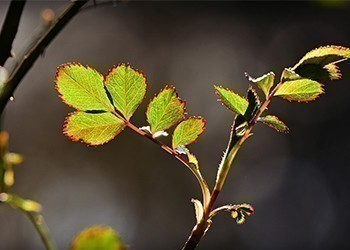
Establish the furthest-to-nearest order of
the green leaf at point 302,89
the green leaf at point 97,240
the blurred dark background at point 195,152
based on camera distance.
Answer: the blurred dark background at point 195,152
the green leaf at point 302,89
the green leaf at point 97,240

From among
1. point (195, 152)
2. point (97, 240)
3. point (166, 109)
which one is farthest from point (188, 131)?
point (195, 152)

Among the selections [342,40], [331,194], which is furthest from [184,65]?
[331,194]

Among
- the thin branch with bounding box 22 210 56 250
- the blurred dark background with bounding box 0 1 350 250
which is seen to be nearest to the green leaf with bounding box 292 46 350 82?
the thin branch with bounding box 22 210 56 250

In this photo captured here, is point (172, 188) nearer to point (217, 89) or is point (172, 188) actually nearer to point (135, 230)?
point (135, 230)

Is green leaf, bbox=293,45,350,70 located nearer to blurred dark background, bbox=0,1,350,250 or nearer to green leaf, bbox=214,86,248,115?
green leaf, bbox=214,86,248,115

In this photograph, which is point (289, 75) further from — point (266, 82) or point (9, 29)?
point (9, 29)

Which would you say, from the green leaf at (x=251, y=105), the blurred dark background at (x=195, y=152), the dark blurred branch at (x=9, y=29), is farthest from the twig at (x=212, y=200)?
the blurred dark background at (x=195, y=152)

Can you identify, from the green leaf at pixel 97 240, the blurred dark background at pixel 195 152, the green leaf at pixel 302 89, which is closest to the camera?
the green leaf at pixel 97 240

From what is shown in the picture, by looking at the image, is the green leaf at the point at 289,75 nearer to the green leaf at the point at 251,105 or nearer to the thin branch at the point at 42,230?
the green leaf at the point at 251,105
